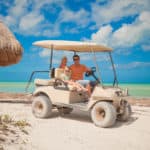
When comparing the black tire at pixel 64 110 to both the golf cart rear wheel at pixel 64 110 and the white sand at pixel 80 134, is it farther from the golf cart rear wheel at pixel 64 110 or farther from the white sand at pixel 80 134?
the white sand at pixel 80 134

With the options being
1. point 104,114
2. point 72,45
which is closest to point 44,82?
point 72,45

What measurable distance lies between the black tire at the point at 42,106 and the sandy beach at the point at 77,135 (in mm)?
162

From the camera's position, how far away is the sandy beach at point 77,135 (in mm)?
6008

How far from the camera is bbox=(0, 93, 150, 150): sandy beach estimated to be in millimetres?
6008

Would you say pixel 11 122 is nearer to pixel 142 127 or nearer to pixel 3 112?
pixel 3 112

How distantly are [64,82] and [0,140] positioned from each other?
2.92 meters

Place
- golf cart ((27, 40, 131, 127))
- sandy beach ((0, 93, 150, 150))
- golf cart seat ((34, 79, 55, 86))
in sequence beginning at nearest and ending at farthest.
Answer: sandy beach ((0, 93, 150, 150)) → golf cart ((27, 40, 131, 127)) → golf cart seat ((34, 79, 55, 86))

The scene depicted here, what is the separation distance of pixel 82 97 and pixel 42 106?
1066mm

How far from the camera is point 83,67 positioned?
342 inches

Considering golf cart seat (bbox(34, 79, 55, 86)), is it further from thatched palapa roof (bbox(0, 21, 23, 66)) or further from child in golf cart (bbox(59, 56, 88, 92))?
thatched palapa roof (bbox(0, 21, 23, 66))

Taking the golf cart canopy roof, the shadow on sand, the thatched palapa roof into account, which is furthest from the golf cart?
the thatched palapa roof

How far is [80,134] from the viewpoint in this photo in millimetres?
6898

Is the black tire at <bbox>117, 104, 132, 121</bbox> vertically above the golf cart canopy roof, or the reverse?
the golf cart canopy roof

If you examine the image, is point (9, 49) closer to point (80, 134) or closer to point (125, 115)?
point (125, 115)
